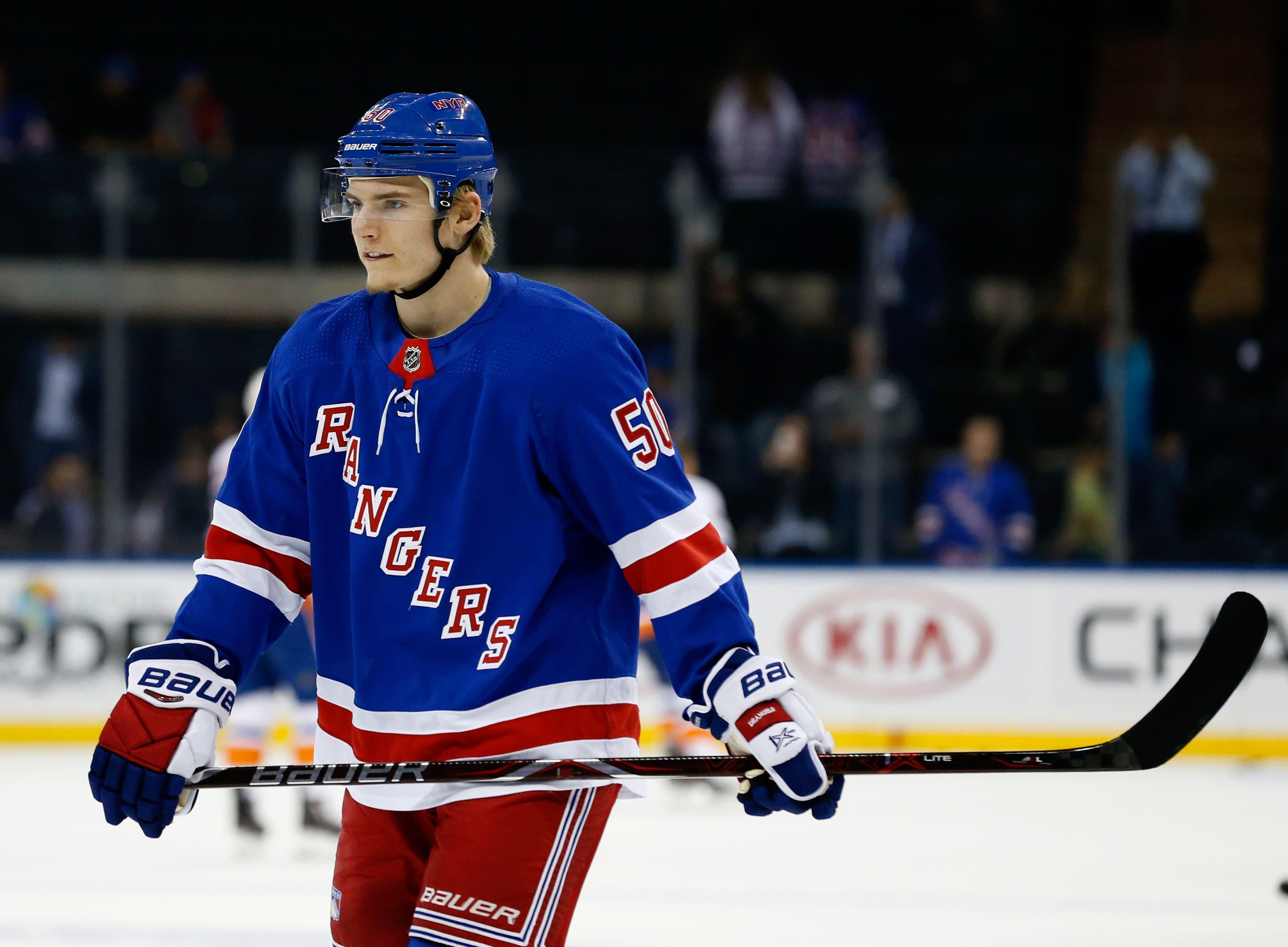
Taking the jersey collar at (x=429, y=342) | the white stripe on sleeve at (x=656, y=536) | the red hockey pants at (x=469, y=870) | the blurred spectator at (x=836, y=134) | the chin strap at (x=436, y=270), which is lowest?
the red hockey pants at (x=469, y=870)

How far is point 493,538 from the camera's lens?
1.91 meters

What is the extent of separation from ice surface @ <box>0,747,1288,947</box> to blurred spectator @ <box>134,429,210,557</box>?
3.42ft

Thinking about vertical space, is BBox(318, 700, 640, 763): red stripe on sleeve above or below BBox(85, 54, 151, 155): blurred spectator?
below

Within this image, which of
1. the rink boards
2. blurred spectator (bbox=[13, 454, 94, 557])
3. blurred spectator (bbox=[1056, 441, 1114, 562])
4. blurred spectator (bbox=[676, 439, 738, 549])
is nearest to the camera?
blurred spectator (bbox=[676, 439, 738, 549])

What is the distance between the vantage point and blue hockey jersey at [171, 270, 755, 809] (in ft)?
6.19

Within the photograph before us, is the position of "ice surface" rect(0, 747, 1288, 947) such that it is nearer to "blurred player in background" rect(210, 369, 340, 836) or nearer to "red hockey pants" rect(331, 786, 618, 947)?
"blurred player in background" rect(210, 369, 340, 836)

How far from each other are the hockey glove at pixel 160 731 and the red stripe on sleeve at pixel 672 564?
50cm

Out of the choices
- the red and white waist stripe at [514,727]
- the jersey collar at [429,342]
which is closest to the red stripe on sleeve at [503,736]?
the red and white waist stripe at [514,727]

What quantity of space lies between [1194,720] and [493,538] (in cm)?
82

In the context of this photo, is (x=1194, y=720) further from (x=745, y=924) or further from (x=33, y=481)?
(x=33, y=481)

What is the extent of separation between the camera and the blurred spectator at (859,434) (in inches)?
262

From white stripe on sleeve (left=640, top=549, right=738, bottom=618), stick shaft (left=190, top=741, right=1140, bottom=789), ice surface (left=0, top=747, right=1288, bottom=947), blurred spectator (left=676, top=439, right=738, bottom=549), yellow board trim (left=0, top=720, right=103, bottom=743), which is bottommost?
yellow board trim (left=0, top=720, right=103, bottom=743)

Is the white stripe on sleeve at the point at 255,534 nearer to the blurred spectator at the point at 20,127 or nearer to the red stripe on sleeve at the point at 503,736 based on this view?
the red stripe on sleeve at the point at 503,736

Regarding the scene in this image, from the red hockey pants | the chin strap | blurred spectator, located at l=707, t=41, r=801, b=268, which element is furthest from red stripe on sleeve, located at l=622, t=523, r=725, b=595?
blurred spectator, located at l=707, t=41, r=801, b=268
